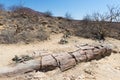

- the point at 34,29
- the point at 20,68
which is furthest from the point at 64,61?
the point at 34,29

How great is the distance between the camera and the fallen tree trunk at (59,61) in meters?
5.21

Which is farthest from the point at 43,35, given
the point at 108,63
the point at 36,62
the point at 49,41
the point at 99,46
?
the point at 36,62

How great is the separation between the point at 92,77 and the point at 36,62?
4.84ft

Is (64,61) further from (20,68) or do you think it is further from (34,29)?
(34,29)

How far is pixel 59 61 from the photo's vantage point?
6023mm

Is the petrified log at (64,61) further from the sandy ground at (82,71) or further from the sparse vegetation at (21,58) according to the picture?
the sparse vegetation at (21,58)

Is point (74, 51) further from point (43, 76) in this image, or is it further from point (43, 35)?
point (43, 35)

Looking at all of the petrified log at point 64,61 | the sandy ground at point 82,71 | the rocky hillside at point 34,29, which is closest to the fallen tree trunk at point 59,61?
the petrified log at point 64,61

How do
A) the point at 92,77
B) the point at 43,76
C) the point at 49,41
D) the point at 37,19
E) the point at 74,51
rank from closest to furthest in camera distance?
1. the point at 43,76
2. the point at 92,77
3. the point at 74,51
4. the point at 49,41
5. the point at 37,19

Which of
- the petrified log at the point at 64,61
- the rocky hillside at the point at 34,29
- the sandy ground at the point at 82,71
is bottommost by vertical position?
the sandy ground at the point at 82,71

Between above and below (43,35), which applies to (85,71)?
below

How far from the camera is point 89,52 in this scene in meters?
7.12

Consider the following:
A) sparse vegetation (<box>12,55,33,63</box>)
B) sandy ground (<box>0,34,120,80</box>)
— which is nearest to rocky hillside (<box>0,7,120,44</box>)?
sandy ground (<box>0,34,120,80</box>)

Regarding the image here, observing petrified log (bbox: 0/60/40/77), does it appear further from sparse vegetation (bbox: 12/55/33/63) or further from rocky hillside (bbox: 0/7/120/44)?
rocky hillside (bbox: 0/7/120/44)
